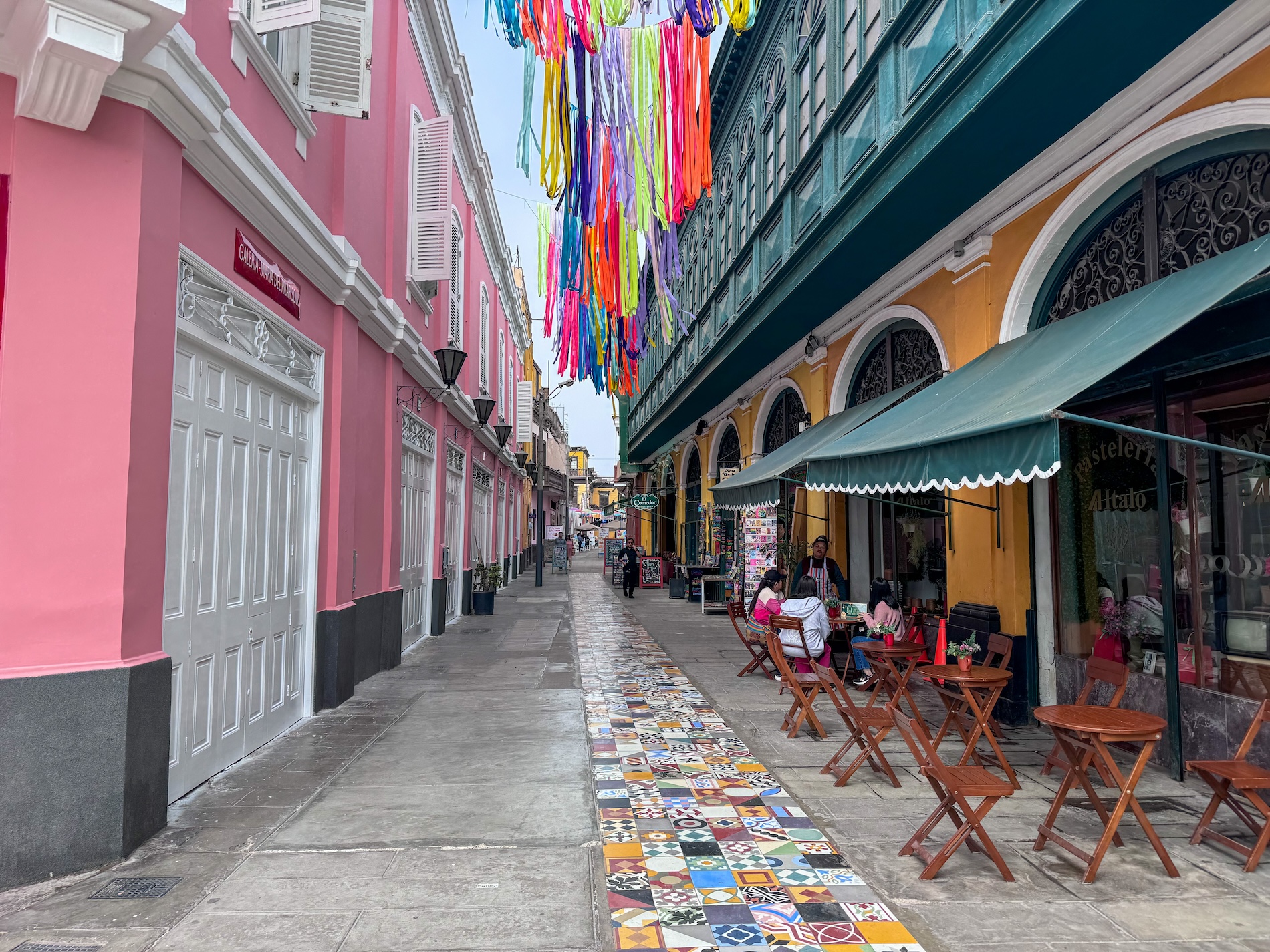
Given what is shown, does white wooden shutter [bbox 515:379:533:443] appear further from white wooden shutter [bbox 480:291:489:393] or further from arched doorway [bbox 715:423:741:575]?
arched doorway [bbox 715:423:741:575]

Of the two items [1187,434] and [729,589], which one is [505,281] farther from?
[1187,434]

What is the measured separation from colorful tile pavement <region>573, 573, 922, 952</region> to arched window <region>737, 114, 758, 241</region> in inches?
351

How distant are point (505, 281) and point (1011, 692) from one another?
66.6ft

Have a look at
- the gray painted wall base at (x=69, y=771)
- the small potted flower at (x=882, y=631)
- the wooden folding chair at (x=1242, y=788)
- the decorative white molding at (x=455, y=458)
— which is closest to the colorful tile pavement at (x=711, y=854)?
the wooden folding chair at (x=1242, y=788)

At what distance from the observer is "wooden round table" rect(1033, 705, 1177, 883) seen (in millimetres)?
3842

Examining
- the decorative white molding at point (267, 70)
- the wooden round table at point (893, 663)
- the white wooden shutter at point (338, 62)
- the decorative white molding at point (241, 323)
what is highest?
the white wooden shutter at point (338, 62)

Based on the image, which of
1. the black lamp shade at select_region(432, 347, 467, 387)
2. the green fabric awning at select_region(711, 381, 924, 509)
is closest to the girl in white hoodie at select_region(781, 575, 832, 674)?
the green fabric awning at select_region(711, 381, 924, 509)

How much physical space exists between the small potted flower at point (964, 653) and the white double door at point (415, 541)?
6785 mm

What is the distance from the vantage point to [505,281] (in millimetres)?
24234

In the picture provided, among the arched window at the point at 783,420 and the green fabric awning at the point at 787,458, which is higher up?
the arched window at the point at 783,420

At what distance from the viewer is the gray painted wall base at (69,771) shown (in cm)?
376

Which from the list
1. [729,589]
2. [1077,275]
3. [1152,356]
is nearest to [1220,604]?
[1152,356]

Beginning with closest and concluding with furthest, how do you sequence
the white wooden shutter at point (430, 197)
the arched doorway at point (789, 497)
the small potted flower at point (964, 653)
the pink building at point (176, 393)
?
the pink building at point (176, 393) → the small potted flower at point (964, 653) → the white wooden shutter at point (430, 197) → the arched doorway at point (789, 497)

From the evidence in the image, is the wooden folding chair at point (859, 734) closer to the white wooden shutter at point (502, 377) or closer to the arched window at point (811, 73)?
the arched window at point (811, 73)
